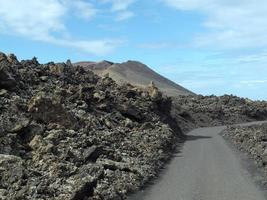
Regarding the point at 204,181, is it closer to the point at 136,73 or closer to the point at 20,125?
the point at 20,125

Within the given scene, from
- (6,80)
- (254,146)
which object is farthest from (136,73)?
(6,80)

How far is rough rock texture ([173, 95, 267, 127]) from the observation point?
7838cm

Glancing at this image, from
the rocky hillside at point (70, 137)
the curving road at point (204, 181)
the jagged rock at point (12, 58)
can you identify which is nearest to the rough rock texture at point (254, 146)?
the curving road at point (204, 181)

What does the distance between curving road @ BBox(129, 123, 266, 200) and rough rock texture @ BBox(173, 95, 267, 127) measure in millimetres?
40907

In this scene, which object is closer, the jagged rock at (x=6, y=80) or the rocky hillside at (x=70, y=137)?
the rocky hillside at (x=70, y=137)

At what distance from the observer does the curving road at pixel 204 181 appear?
20841mm

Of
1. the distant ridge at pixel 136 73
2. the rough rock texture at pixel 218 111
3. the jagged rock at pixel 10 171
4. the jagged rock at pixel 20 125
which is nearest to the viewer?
the jagged rock at pixel 10 171

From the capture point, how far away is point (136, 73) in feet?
551

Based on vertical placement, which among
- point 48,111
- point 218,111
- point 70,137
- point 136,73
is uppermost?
point 136,73

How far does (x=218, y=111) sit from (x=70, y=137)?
195 feet

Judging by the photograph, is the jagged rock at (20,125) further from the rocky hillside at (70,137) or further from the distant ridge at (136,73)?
the distant ridge at (136,73)

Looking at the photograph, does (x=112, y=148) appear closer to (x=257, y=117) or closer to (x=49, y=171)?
(x=49, y=171)

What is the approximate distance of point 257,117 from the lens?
A: 3455 inches

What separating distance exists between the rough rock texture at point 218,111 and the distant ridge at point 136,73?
175 ft
